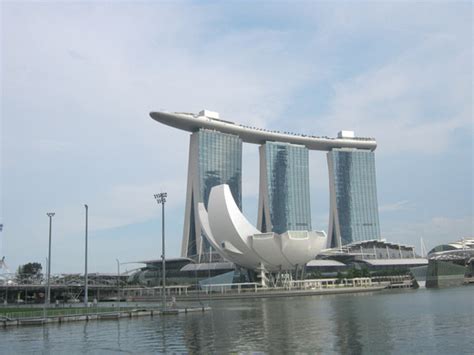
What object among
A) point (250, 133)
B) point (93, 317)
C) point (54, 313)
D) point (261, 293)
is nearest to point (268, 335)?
point (93, 317)

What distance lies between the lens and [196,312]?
152 feet

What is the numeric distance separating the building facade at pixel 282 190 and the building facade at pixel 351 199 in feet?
29.0

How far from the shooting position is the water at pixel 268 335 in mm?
23375

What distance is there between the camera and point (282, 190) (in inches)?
5408

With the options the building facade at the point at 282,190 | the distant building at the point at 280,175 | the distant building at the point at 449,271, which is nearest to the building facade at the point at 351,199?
the distant building at the point at 280,175

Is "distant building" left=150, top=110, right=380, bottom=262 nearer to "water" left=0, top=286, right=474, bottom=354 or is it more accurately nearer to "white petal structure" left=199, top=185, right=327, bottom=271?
"white petal structure" left=199, top=185, right=327, bottom=271

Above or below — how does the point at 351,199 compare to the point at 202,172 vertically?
below

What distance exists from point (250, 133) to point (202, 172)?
15890mm

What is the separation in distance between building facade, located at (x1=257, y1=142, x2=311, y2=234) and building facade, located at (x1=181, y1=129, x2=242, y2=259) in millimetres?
9663

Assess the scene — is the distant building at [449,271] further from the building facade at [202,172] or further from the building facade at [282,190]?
the building facade at [202,172]

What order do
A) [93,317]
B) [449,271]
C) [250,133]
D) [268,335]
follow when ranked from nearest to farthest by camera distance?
[268,335] → [93,317] → [449,271] → [250,133]

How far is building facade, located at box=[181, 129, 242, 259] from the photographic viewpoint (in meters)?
124

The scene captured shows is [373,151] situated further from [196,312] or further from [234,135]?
[196,312]

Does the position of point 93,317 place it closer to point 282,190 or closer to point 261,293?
point 261,293
